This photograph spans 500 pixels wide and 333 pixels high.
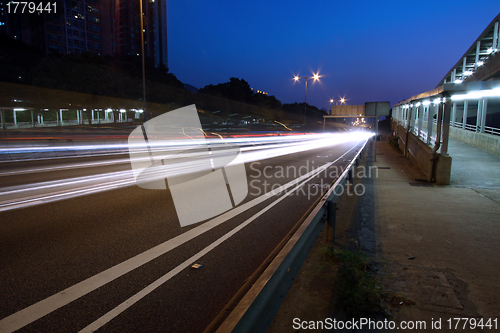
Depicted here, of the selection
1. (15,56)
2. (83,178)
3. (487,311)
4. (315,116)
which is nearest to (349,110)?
(15,56)

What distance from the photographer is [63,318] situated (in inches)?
122

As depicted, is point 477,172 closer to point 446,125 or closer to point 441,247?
point 446,125

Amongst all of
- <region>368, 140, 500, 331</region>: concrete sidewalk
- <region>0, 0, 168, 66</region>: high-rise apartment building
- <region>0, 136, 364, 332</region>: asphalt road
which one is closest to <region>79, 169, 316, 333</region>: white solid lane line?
<region>0, 136, 364, 332</region>: asphalt road

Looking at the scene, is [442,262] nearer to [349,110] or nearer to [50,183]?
[50,183]

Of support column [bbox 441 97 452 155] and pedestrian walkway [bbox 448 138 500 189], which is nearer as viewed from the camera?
support column [bbox 441 97 452 155]

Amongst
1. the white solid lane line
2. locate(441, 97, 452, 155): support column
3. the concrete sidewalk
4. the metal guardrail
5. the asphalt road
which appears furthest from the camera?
locate(441, 97, 452, 155): support column

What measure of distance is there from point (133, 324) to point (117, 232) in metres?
2.77

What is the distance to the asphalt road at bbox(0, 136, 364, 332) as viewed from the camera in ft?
10.4

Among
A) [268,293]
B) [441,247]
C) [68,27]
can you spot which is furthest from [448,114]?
[68,27]

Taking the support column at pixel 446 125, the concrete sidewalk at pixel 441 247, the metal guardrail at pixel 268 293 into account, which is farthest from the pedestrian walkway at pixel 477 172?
the metal guardrail at pixel 268 293

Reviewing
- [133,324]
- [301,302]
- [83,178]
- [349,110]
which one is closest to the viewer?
[133,324]

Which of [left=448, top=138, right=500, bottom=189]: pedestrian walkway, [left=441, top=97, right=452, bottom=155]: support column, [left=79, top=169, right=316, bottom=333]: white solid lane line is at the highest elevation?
[left=441, top=97, right=452, bottom=155]: support column

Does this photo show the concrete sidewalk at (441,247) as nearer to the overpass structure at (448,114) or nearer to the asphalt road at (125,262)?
the overpass structure at (448,114)

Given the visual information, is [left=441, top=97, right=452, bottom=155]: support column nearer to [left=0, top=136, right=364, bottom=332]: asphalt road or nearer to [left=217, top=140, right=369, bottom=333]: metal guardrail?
[left=0, top=136, right=364, bottom=332]: asphalt road
